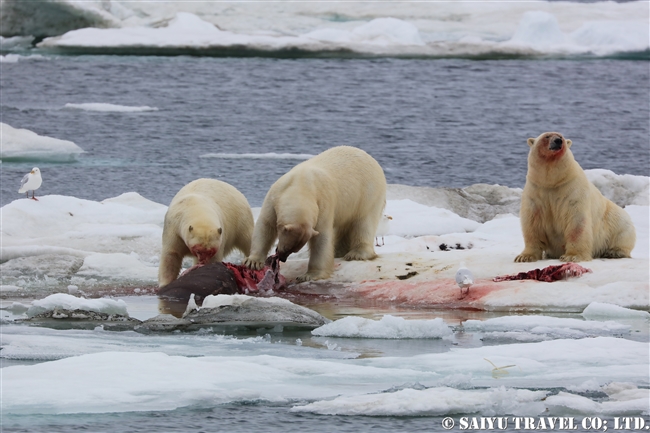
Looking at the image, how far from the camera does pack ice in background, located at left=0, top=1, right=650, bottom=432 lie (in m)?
5.95

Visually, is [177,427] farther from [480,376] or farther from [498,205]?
[498,205]

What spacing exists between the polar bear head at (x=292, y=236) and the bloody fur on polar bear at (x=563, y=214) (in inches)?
70.9

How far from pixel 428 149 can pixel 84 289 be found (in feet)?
45.1

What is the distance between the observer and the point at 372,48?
3142 cm

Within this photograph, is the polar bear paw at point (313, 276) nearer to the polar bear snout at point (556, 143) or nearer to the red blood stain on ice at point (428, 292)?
the red blood stain on ice at point (428, 292)

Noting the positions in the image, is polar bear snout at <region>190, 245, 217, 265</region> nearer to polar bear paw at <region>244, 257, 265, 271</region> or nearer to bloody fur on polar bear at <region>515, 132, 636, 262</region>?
polar bear paw at <region>244, 257, 265, 271</region>

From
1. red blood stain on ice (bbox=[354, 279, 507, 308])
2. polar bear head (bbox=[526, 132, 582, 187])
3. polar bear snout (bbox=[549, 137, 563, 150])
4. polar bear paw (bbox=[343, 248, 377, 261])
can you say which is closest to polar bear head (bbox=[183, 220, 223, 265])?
red blood stain on ice (bbox=[354, 279, 507, 308])

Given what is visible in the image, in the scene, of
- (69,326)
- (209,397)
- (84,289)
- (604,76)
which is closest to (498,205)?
(84,289)

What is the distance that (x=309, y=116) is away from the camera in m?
26.1

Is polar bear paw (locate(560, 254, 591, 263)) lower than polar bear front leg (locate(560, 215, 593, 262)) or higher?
lower

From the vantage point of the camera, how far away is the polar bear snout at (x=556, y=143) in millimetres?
9266

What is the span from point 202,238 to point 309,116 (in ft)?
55.9

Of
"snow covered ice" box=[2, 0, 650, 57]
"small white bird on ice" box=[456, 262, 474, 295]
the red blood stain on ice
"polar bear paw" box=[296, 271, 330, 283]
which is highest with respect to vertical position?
"snow covered ice" box=[2, 0, 650, 57]

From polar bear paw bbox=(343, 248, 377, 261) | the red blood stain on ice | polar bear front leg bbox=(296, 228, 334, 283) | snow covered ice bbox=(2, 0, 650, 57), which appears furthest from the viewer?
snow covered ice bbox=(2, 0, 650, 57)
